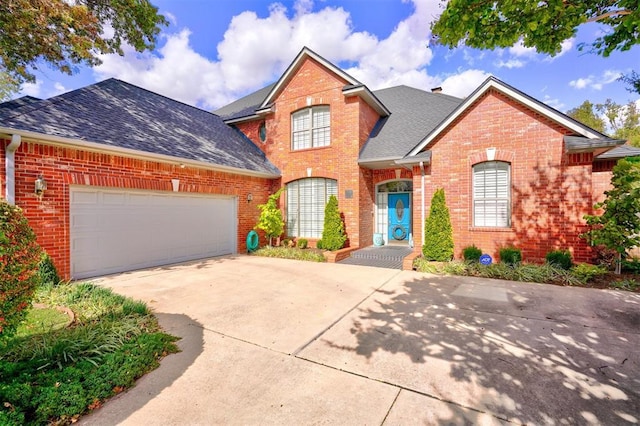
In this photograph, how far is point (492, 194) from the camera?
8.66 metres

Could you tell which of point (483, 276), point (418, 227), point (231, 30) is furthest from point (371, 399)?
point (231, 30)

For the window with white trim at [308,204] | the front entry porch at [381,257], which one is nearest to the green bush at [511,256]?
the front entry porch at [381,257]

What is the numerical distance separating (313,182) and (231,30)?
24.2 feet

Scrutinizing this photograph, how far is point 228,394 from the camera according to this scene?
2779 millimetres

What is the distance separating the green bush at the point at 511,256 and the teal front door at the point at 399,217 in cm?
398

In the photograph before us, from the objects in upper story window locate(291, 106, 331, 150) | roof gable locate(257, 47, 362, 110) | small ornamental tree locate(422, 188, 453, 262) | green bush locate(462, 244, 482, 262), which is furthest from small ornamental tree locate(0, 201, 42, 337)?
roof gable locate(257, 47, 362, 110)

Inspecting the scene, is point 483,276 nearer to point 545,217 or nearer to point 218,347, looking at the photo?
point 545,217

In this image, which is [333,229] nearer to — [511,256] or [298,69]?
[511,256]

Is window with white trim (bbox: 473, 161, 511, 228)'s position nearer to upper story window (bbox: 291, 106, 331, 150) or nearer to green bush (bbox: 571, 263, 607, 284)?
green bush (bbox: 571, 263, 607, 284)

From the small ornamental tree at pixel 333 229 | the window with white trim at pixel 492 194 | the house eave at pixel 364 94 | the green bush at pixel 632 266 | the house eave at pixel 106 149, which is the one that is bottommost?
the green bush at pixel 632 266

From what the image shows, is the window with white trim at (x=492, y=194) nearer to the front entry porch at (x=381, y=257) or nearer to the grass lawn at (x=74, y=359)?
the front entry porch at (x=381, y=257)

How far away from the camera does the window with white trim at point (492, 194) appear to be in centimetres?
850

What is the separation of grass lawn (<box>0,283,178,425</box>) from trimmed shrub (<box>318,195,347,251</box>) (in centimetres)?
660

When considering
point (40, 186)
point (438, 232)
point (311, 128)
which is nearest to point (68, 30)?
point (40, 186)
